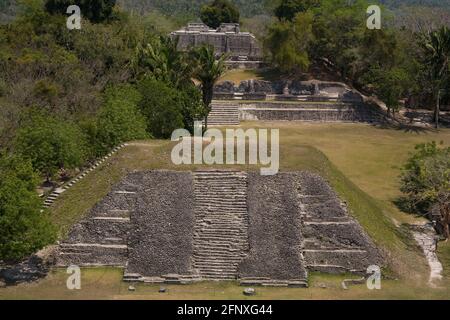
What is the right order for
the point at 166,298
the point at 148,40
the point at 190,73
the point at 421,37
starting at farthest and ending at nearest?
the point at 421,37, the point at 148,40, the point at 190,73, the point at 166,298

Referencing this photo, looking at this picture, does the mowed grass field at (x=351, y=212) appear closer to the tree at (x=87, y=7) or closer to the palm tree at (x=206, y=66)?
the palm tree at (x=206, y=66)

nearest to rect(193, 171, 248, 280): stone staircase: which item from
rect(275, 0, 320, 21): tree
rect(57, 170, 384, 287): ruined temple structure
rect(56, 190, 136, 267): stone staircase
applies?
rect(57, 170, 384, 287): ruined temple structure

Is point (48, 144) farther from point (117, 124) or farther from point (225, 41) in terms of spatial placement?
point (225, 41)

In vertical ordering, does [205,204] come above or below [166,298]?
above

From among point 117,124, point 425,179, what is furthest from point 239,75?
point 425,179

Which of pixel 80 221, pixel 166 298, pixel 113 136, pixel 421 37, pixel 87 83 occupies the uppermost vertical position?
pixel 421 37

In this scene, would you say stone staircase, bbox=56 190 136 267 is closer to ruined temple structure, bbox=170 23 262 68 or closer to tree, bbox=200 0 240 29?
ruined temple structure, bbox=170 23 262 68

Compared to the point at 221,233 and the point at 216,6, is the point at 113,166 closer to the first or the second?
the point at 221,233

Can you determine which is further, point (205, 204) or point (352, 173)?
point (352, 173)

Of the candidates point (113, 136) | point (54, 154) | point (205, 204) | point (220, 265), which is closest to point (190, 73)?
point (113, 136)
